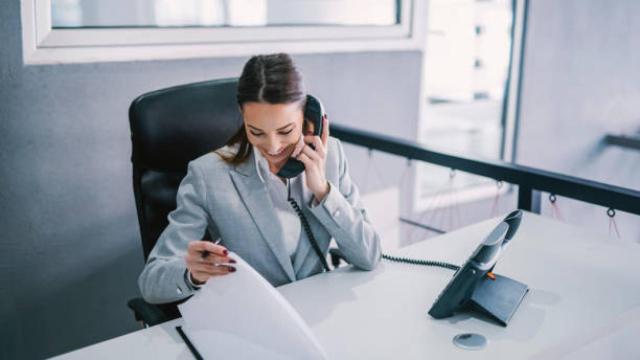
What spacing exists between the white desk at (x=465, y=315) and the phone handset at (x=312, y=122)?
0.24 m

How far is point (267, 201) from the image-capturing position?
4.74 ft

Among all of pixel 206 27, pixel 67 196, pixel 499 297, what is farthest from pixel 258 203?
pixel 206 27

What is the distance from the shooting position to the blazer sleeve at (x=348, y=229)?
1.43 meters

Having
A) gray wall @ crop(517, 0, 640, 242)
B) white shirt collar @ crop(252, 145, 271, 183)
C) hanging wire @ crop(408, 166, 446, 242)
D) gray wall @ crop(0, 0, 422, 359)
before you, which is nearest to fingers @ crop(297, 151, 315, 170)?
white shirt collar @ crop(252, 145, 271, 183)

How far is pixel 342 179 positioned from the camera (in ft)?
5.21

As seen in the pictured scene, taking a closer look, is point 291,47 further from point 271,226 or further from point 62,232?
point 271,226

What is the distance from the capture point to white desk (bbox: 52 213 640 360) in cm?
115

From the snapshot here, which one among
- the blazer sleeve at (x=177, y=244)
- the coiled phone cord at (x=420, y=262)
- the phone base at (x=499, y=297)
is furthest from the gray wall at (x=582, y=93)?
the blazer sleeve at (x=177, y=244)

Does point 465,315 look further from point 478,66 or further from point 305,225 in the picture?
point 478,66

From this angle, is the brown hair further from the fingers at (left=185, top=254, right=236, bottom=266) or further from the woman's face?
the fingers at (left=185, top=254, right=236, bottom=266)

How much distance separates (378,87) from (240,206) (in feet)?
5.10

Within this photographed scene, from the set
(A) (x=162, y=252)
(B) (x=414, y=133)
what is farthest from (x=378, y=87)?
(A) (x=162, y=252)

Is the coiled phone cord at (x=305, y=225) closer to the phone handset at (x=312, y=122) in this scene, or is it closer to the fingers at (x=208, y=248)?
the phone handset at (x=312, y=122)

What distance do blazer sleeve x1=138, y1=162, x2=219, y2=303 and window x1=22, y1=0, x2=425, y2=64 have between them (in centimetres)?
89
